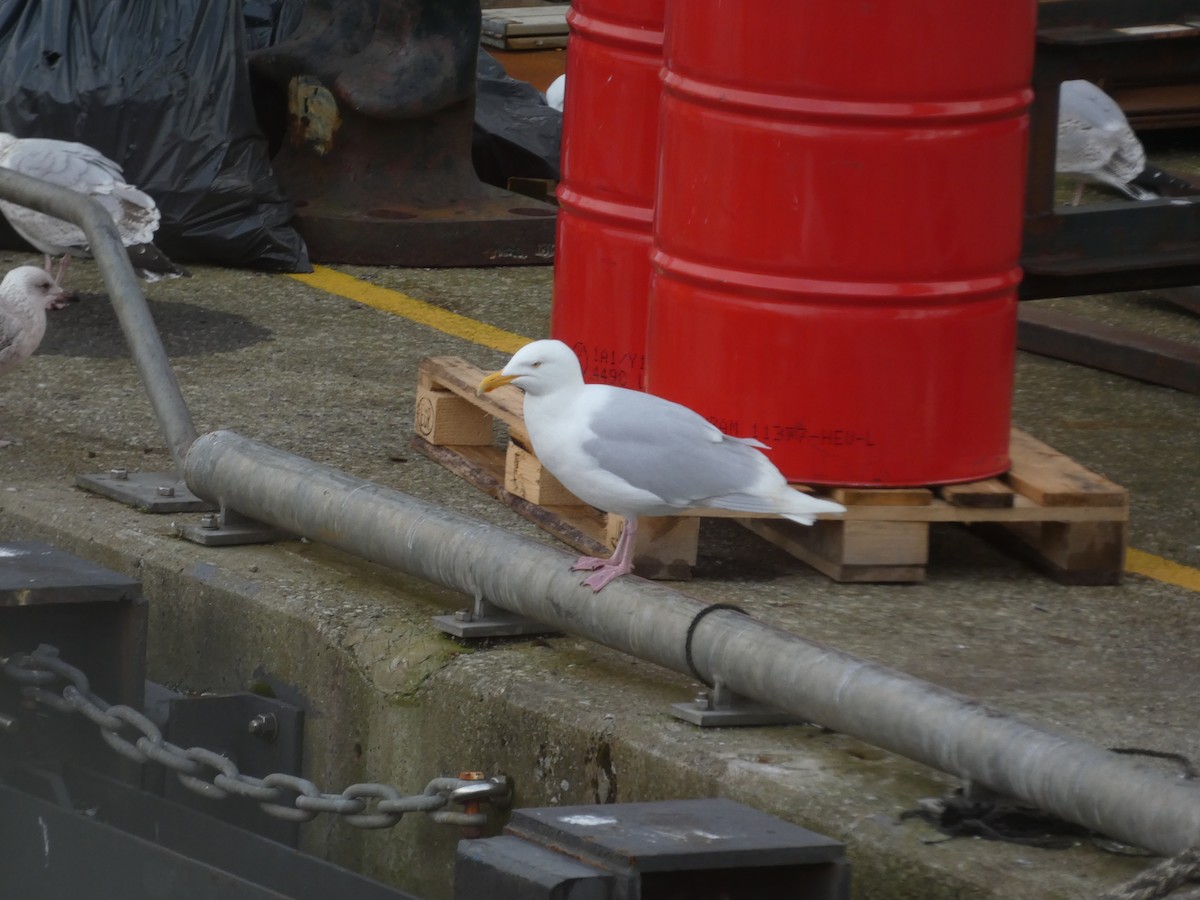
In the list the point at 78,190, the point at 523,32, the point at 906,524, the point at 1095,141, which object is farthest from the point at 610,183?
the point at 523,32

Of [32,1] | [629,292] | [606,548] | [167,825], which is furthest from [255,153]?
[167,825]

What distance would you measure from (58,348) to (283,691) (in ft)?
8.10

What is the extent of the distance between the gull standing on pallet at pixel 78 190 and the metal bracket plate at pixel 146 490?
2.09 m

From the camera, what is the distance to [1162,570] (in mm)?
4426

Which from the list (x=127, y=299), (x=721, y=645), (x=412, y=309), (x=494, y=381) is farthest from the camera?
(x=412, y=309)

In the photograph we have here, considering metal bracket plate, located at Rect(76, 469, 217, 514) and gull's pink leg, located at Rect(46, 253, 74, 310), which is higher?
gull's pink leg, located at Rect(46, 253, 74, 310)

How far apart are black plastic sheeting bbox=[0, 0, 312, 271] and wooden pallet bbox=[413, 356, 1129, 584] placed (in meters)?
2.84

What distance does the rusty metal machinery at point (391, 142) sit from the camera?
7.29 metres

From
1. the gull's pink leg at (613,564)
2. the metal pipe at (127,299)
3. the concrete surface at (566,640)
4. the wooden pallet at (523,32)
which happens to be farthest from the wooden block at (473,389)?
the wooden pallet at (523,32)

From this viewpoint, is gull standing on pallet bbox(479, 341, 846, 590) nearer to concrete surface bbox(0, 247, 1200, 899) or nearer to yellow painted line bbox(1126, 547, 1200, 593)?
concrete surface bbox(0, 247, 1200, 899)

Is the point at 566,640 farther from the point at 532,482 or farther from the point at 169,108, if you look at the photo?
the point at 169,108

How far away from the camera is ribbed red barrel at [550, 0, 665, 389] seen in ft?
16.0

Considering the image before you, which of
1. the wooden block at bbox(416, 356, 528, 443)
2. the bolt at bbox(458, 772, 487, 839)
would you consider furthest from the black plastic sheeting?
the bolt at bbox(458, 772, 487, 839)

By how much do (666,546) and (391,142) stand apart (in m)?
3.70
